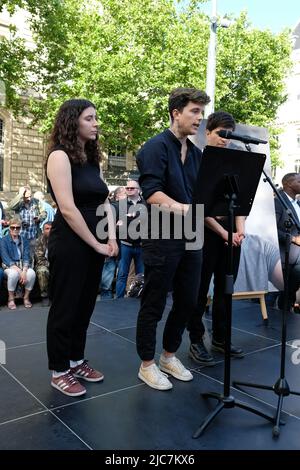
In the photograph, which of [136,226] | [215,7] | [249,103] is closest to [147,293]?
[136,226]

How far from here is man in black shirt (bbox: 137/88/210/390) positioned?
8.71 ft

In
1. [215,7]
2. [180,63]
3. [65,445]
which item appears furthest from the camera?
[180,63]

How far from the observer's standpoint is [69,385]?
9.05ft

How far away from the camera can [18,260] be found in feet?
22.1

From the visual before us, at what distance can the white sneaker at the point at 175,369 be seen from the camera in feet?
9.97

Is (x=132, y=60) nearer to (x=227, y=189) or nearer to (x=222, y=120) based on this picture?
(x=222, y=120)

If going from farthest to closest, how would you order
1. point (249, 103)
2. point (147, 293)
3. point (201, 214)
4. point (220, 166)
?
point (249, 103) → point (147, 293) → point (201, 214) → point (220, 166)

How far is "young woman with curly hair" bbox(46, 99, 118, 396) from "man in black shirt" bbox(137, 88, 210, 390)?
1.03ft

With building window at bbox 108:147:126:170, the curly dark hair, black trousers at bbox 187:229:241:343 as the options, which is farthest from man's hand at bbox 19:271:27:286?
building window at bbox 108:147:126:170

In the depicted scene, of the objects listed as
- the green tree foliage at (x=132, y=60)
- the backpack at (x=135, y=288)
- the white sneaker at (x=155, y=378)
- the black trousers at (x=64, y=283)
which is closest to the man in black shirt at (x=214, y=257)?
the white sneaker at (x=155, y=378)

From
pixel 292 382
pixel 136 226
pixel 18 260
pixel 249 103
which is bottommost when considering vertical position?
pixel 292 382

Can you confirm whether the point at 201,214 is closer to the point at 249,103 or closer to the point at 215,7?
the point at 215,7

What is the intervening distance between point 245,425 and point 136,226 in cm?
414

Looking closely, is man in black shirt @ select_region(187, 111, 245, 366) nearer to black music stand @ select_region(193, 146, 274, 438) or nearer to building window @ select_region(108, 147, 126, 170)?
black music stand @ select_region(193, 146, 274, 438)
